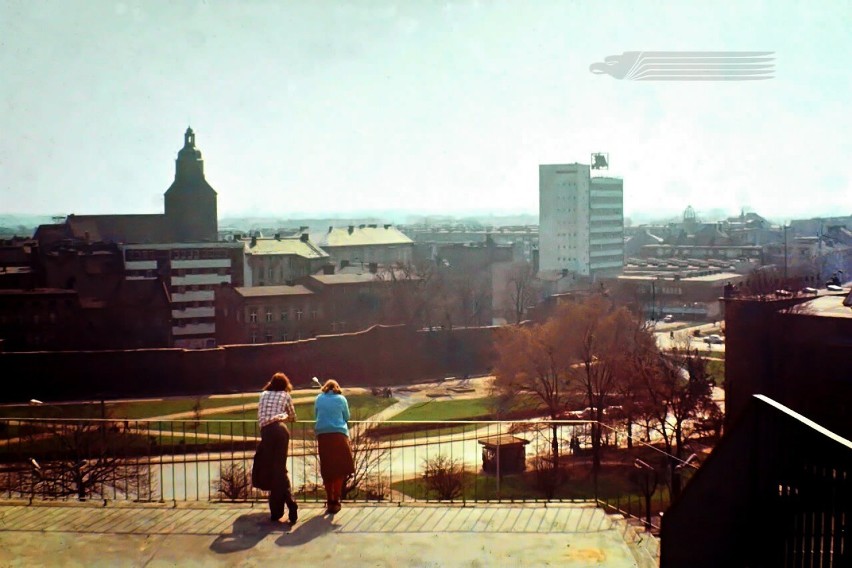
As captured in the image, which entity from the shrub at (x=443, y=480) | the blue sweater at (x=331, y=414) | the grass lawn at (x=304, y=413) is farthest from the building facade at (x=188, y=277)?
the blue sweater at (x=331, y=414)

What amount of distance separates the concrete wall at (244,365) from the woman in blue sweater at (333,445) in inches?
869

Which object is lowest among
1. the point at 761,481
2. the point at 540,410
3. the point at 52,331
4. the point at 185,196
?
the point at 540,410

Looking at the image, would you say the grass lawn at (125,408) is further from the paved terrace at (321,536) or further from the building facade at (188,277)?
the paved terrace at (321,536)

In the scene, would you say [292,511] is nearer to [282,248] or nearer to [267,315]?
[267,315]

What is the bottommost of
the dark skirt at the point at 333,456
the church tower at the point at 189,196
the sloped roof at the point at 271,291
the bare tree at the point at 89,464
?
the bare tree at the point at 89,464

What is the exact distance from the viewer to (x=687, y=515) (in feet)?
11.7

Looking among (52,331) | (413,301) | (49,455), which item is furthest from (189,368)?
(49,455)

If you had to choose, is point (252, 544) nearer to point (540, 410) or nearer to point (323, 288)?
point (540, 410)

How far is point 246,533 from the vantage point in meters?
5.07

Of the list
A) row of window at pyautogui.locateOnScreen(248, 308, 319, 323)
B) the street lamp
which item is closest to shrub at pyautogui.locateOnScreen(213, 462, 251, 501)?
the street lamp

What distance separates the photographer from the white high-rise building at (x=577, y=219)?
65375 mm

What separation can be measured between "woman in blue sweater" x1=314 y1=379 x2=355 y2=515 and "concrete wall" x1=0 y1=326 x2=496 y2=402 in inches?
869

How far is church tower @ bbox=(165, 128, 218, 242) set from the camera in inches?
1612

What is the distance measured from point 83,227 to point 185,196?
14.4ft
